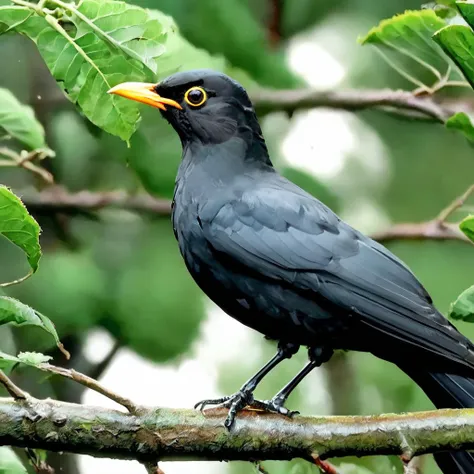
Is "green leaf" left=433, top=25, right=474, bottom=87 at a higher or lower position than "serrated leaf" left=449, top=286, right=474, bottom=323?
higher

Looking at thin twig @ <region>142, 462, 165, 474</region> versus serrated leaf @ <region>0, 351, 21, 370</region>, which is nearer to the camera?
serrated leaf @ <region>0, 351, 21, 370</region>

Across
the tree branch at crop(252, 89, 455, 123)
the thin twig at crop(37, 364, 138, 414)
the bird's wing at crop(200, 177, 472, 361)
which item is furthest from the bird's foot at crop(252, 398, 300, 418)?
the tree branch at crop(252, 89, 455, 123)

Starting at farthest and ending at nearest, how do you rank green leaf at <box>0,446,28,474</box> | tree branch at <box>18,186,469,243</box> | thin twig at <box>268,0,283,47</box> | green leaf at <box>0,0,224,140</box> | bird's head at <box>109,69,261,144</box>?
thin twig at <box>268,0,283,47</box> < tree branch at <box>18,186,469,243</box> < bird's head at <box>109,69,261,144</box> < green leaf at <box>0,446,28,474</box> < green leaf at <box>0,0,224,140</box>

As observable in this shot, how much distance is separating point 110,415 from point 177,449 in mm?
144

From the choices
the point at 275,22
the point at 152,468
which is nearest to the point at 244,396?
the point at 152,468

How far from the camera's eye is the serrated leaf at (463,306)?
171 cm

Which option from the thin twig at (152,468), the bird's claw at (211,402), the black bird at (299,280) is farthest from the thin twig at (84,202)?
the thin twig at (152,468)

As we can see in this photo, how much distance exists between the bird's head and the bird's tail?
2.45ft

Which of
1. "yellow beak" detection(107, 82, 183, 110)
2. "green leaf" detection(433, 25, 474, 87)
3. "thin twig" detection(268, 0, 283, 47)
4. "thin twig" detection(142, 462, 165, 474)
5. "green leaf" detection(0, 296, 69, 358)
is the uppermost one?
"thin twig" detection(268, 0, 283, 47)

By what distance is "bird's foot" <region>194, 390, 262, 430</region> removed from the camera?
179 centimetres

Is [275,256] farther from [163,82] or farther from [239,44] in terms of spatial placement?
[239,44]

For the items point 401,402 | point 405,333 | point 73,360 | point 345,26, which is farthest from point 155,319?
point 345,26

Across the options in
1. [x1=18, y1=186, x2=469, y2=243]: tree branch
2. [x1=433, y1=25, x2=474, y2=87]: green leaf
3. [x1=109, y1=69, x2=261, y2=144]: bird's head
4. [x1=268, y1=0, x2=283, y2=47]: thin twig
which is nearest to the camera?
[x1=433, y1=25, x2=474, y2=87]: green leaf

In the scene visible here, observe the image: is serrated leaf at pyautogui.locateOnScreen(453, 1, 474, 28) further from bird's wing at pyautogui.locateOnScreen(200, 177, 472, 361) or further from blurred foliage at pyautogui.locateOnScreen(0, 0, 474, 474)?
blurred foliage at pyautogui.locateOnScreen(0, 0, 474, 474)
